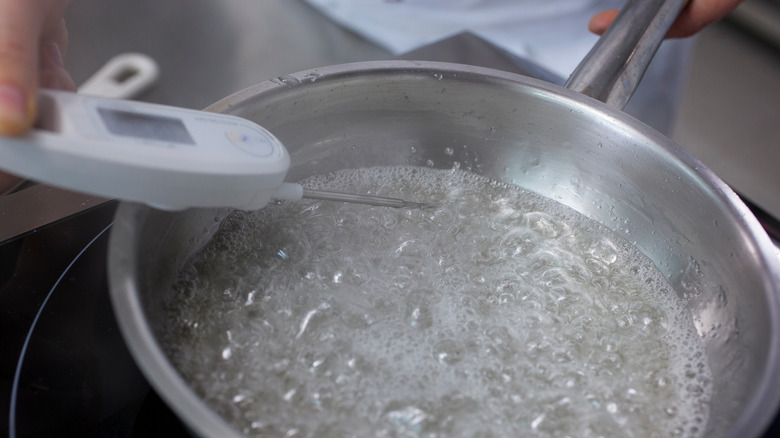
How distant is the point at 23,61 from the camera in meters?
0.38

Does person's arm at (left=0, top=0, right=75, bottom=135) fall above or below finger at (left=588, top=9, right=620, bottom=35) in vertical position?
below

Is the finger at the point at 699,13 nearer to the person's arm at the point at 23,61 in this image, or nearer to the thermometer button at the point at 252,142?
the thermometer button at the point at 252,142

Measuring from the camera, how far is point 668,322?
1.97 feet

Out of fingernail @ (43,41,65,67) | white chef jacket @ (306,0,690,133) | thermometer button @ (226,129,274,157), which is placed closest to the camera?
thermometer button @ (226,129,274,157)

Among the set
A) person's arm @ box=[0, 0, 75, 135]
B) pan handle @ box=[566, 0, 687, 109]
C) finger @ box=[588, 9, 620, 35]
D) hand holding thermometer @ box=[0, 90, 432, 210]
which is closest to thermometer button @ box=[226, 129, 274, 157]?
hand holding thermometer @ box=[0, 90, 432, 210]

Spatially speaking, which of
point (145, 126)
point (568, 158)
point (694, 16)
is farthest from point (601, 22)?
point (145, 126)

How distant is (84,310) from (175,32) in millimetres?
910

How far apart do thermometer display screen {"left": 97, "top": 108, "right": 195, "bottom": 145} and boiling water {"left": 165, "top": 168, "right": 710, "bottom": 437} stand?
187 mm

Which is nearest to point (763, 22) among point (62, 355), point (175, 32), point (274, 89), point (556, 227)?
point (556, 227)

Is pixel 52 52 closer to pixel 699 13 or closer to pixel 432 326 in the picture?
pixel 432 326

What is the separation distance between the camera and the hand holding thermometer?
0.34 meters

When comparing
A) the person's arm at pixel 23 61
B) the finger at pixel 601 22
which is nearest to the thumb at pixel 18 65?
the person's arm at pixel 23 61

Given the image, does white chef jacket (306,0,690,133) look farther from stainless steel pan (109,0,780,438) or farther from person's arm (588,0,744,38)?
stainless steel pan (109,0,780,438)

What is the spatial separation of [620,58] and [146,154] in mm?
504
